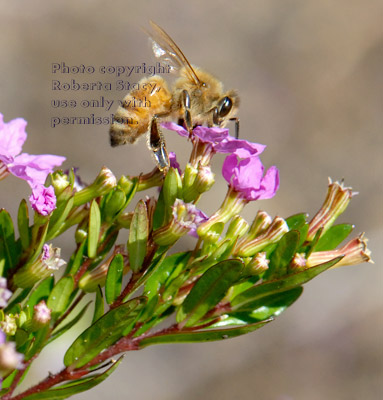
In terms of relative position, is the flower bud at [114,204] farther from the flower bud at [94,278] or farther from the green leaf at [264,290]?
the green leaf at [264,290]

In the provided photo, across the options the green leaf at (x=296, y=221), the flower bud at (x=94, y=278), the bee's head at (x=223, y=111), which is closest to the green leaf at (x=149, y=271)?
the flower bud at (x=94, y=278)

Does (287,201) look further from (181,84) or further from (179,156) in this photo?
(181,84)

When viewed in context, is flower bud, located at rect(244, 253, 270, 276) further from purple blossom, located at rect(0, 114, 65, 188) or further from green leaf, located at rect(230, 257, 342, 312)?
purple blossom, located at rect(0, 114, 65, 188)

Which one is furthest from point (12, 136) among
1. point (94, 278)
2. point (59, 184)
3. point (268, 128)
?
point (268, 128)

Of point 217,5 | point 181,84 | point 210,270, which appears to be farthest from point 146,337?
point 217,5

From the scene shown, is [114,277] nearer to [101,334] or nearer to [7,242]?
[101,334]
